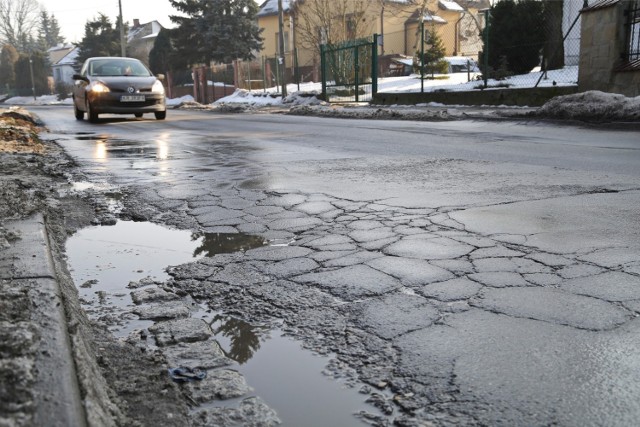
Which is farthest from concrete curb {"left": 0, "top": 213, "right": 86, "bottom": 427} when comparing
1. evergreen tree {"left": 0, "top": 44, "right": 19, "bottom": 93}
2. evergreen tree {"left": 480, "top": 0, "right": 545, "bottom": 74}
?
evergreen tree {"left": 0, "top": 44, "right": 19, "bottom": 93}

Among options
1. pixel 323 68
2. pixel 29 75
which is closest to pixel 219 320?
pixel 323 68

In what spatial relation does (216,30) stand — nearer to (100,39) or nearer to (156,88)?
(100,39)

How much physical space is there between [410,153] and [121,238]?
468cm

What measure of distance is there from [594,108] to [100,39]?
57.9 metres

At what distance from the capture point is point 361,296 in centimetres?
281

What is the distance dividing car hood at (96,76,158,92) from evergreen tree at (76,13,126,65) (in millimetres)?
49368

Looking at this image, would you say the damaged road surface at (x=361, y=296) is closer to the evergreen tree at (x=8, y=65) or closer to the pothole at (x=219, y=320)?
the pothole at (x=219, y=320)

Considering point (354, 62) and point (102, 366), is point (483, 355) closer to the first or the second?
point (102, 366)

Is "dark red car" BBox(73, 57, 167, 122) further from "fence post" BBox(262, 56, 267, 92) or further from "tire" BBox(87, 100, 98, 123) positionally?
"fence post" BBox(262, 56, 267, 92)

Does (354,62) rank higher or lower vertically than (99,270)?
higher

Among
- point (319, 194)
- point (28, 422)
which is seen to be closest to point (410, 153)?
point (319, 194)

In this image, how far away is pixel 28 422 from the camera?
141 cm

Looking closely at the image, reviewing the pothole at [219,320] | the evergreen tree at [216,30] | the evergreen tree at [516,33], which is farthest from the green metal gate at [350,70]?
the evergreen tree at [216,30]

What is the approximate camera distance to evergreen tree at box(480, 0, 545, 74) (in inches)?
737
